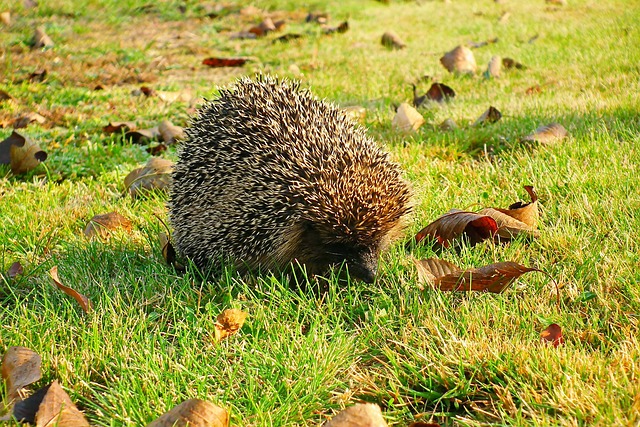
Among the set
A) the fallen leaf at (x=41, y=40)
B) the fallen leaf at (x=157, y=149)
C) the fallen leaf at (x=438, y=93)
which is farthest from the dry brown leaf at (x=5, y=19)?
the fallen leaf at (x=438, y=93)

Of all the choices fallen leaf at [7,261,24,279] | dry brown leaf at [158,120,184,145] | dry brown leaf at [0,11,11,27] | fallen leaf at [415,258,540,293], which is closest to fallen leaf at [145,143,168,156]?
dry brown leaf at [158,120,184,145]

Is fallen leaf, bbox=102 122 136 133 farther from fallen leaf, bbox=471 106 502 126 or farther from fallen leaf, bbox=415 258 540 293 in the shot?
fallen leaf, bbox=415 258 540 293

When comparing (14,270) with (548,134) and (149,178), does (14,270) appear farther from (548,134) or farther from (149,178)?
(548,134)

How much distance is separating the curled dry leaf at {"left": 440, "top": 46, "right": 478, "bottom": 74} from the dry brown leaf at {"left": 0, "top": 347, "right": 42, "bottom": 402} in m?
6.11

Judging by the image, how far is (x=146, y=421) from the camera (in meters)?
2.40

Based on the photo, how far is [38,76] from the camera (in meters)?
7.65

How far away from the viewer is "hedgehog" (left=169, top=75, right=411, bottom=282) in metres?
3.38

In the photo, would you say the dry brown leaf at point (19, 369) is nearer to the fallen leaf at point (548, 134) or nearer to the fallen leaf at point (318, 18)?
the fallen leaf at point (548, 134)

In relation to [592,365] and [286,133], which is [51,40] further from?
[592,365]

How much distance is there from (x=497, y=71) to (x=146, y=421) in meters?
6.32

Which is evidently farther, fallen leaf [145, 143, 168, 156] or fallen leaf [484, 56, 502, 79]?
fallen leaf [484, 56, 502, 79]

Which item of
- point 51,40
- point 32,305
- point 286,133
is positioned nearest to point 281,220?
point 286,133

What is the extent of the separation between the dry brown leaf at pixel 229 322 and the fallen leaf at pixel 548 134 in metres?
2.81

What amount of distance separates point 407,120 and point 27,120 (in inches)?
137
